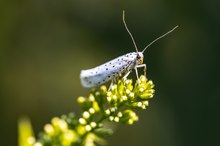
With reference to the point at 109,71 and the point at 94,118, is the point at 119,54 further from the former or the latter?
the point at 94,118

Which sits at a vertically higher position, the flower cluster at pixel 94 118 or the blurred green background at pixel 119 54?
the blurred green background at pixel 119 54

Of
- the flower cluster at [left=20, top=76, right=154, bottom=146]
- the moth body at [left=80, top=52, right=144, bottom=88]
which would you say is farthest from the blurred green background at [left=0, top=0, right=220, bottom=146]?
the flower cluster at [left=20, top=76, right=154, bottom=146]

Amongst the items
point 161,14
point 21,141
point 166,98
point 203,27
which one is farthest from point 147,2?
point 21,141

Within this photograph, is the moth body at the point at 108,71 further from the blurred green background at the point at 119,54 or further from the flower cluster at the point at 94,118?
the blurred green background at the point at 119,54

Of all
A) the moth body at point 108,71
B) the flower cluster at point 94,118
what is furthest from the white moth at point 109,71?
the flower cluster at point 94,118

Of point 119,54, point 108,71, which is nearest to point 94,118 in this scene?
point 108,71

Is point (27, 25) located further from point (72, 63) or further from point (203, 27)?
point (203, 27)

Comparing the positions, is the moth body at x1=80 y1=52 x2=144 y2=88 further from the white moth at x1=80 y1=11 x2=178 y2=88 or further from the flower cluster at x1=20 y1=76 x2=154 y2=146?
the flower cluster at x1=20 y1=76 x2=154 y2=146
